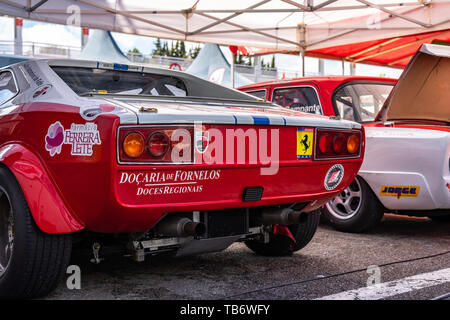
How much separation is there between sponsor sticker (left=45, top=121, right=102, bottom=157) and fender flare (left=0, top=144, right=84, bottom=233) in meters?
0.12

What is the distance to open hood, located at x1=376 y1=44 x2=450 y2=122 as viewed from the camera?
4312mm

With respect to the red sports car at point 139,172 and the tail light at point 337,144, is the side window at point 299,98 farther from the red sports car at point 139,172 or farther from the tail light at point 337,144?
the red sports car at point 139,172

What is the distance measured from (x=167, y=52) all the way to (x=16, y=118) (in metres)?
68.1

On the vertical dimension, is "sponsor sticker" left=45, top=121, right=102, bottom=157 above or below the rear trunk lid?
below

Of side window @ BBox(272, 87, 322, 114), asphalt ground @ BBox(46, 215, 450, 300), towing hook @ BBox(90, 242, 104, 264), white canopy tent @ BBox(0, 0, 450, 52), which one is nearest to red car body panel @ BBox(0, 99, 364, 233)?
towing hook @ BBox(90, 242, 104, 264)

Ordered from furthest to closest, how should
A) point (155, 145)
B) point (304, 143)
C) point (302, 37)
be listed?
point (302, 37) → point (304, 143) → point (155, 145)

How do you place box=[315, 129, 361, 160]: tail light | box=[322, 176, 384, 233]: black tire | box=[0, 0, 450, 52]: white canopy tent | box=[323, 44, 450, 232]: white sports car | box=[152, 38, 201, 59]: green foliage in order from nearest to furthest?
box=[315, 129, 361, 160]: tail light, box=[323, 44, 450, 232]: white sports car, box=[322, 176, 384, 233]: black tire, box=[0, 0, 450, 52]: white canopy tent, box=[152, 38, 201, 59]: green foliage

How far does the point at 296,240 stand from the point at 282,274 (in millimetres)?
462

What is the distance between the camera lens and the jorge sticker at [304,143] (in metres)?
2.94

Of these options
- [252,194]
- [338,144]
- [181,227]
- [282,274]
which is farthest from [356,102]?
[181,227]

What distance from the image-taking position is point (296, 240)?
380cm

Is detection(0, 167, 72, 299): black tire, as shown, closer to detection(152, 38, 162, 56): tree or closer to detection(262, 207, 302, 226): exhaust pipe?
detection(262, 207, 302, 226): exhaust pipe

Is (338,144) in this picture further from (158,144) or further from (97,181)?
(97,181)

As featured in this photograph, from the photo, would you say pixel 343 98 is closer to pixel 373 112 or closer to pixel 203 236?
pixel 373 112
